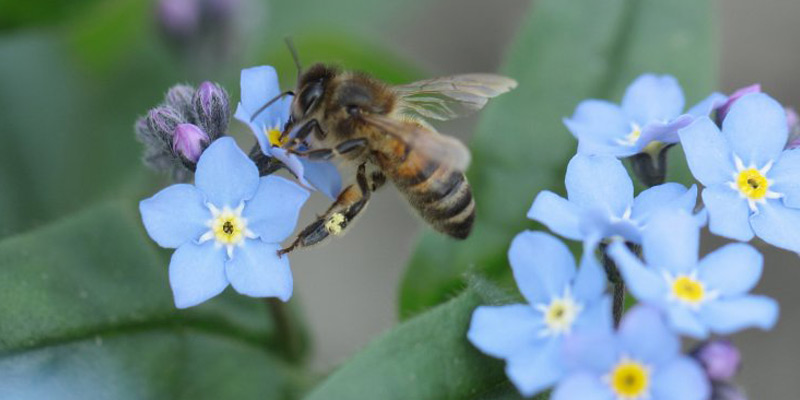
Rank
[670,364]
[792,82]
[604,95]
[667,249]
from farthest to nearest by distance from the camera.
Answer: [792,82]
[604,95]
[667,249]
[670,364]

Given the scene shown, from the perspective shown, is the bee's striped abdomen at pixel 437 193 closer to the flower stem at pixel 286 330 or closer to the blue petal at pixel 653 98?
the blue petal at pixel 653 98

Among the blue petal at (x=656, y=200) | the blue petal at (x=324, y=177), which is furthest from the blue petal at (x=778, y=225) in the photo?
the blue petal at (x=324, y=177)

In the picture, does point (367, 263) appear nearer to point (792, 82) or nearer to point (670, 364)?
point (792, 82)

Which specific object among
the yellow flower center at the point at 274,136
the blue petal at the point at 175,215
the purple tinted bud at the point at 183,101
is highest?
the purple tinted bud at the point at 183,101

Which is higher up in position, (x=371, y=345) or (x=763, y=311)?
(x=763, y=311)

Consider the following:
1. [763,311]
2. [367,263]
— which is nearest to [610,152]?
[763,311]

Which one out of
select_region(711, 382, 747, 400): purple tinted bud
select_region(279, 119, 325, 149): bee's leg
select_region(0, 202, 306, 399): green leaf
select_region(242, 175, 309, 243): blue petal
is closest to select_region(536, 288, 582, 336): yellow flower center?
select_region(711, 382, 747, 400): purple tinted bud
